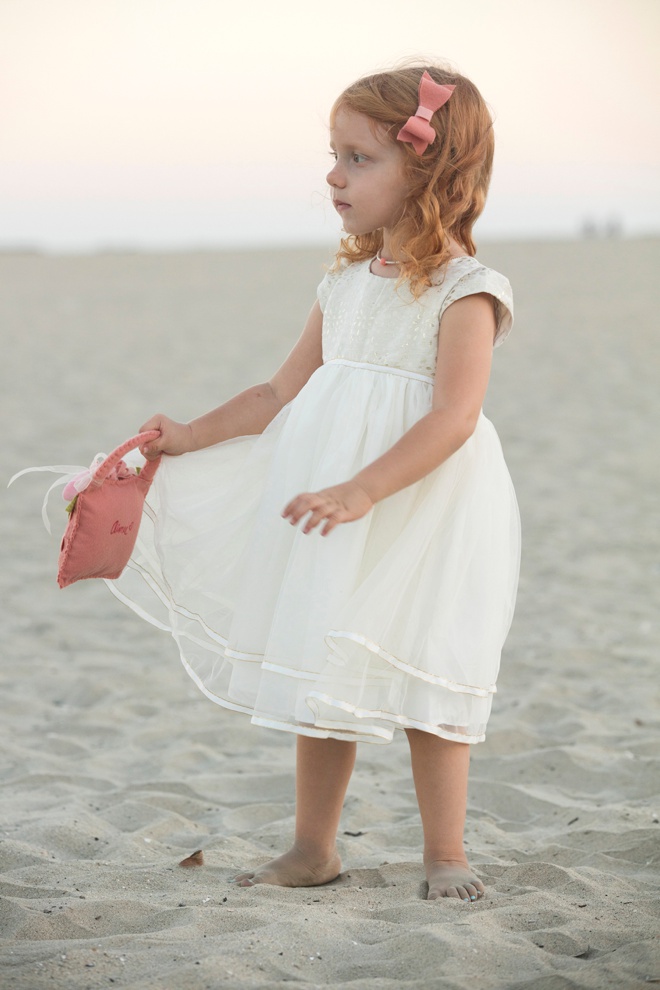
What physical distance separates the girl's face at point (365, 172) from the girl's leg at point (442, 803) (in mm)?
1133

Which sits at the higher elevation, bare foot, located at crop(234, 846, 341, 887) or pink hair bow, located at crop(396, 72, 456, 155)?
pink hair bow, located at crop(396, 72, 456, 155)

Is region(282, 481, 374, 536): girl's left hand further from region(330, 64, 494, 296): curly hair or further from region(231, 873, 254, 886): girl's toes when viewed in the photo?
region(231, 873, 254, 886): girl's toes

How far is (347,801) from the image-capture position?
3.22 meters

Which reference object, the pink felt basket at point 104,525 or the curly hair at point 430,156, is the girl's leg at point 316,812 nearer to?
the pink felt basket at point 104,525

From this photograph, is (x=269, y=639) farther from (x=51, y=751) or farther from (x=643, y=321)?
(x=643, y=321)

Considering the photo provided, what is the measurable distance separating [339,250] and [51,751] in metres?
1.82

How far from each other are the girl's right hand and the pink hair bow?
32.8 inches

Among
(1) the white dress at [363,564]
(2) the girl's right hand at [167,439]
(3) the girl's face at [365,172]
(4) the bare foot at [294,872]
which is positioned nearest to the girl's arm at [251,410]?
(2) the girl's right hand at [167,439]

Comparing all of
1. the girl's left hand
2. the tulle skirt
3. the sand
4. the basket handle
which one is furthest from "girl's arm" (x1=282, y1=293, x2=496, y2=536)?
the sand

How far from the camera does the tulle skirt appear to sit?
89.4 inches

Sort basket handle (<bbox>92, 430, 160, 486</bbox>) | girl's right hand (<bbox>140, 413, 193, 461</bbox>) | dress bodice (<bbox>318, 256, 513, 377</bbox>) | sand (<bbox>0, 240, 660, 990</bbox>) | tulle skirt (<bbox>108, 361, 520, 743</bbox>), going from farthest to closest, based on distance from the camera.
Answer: girl's right hand (<bbox>140, 413, 193, 461</bbox>)
basket handle (<bbox>92, 430, 160, 486</bbox>)
dress bodice (<bbox>318, 256, 513, 377</bbox>)
tulle skirt (<bbox>108, 361, 520, 743</bbox>)
sand (<bbox>0, 240, 660, 990</bbox>)

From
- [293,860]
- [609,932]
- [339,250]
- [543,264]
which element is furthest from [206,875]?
[543,264]

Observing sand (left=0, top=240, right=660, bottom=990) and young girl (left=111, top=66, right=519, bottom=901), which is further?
young girl (left=111, top=66, right=519, bottom=901)

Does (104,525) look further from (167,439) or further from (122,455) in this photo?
(167,439)
